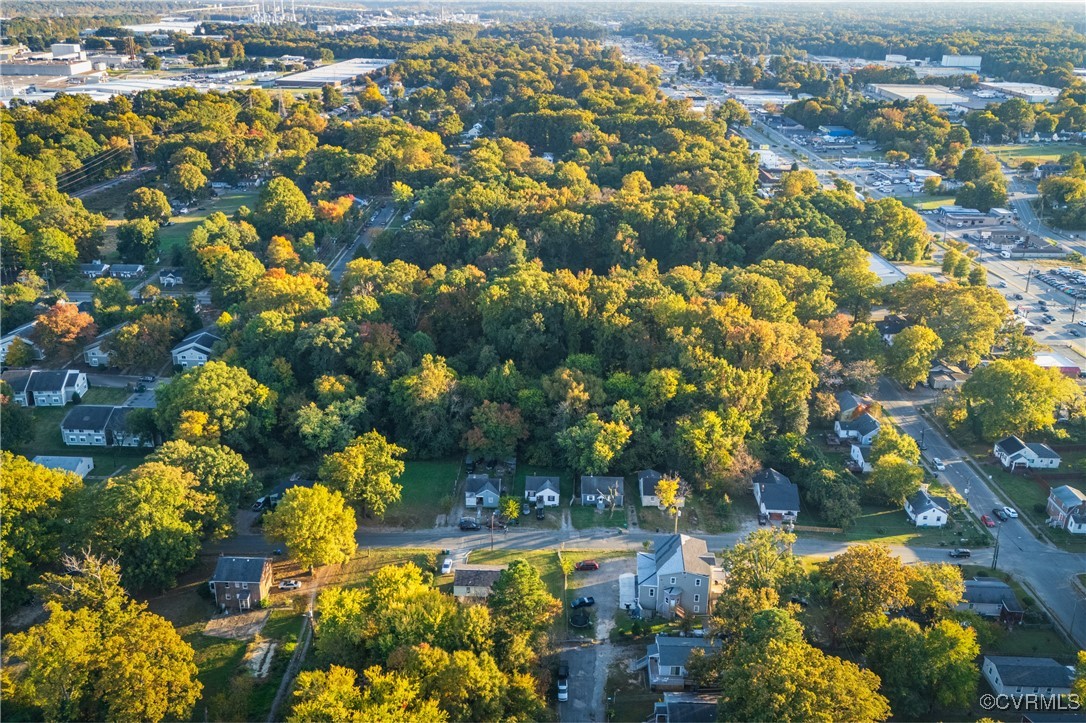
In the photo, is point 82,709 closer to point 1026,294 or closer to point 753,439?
point 753,439

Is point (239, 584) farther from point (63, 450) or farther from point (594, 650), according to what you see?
point (63, 450)

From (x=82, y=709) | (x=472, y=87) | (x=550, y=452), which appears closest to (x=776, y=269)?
(x=550, y=452)

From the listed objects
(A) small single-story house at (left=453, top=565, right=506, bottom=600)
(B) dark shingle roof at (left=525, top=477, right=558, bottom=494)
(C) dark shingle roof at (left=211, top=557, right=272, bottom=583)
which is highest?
(A) small single-story house at (left=453, top=565, right=506, bottom=600)

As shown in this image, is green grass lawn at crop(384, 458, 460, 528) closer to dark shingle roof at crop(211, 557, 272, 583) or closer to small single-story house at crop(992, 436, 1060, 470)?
dark shingle roof at crop(211, 557, 272, 583)

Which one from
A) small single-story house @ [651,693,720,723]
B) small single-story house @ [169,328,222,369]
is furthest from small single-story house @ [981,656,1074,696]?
small single-story house @ [169,328,222,369]

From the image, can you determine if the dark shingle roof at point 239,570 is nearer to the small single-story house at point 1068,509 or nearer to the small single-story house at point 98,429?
the small single-story house at point 98,429

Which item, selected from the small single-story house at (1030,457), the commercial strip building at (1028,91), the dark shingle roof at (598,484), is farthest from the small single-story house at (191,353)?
the commercial strip building at (1028,91)

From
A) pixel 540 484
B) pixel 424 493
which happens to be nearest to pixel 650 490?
pixel 540 484
